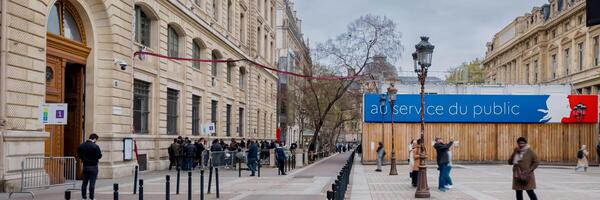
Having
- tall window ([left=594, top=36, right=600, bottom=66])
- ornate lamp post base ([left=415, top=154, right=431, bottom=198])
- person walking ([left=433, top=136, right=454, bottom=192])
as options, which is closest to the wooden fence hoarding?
tall window ([left=594, top=36, right=600, bottom=66])

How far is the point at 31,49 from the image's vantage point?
17.1 metres

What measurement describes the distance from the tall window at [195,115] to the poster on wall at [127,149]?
1124 cm

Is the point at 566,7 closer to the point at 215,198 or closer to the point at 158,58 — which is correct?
the point at 158,58

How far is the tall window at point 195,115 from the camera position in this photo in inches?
1380

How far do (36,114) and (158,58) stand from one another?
36.0 feet

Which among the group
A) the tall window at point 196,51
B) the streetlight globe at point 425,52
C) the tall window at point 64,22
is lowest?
the streetlight globe at point 425,52

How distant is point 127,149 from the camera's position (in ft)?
76.6

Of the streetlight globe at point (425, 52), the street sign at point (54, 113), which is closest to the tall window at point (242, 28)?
the streetlight globe at point (425, 52)

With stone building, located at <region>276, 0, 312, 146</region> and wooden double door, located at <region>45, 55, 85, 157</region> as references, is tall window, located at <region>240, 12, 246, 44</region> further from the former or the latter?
wooden double door, located at <region>45, 55, 85, 157</region>

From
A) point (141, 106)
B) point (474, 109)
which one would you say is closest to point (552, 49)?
point (474, 109)

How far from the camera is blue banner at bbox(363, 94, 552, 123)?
38.1 metres

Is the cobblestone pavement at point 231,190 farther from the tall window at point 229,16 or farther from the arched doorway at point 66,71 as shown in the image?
the tall window at point 229,16

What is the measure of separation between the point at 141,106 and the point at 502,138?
21.6 metres

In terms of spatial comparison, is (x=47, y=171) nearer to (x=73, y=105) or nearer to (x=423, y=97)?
(x=73, y=105)
